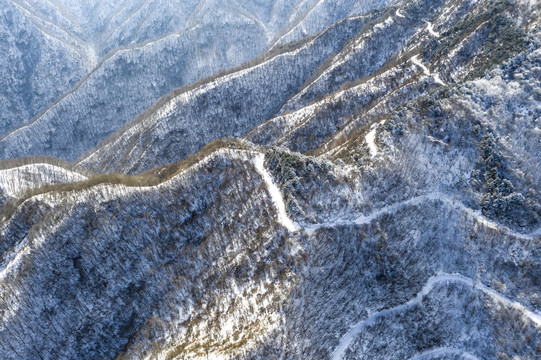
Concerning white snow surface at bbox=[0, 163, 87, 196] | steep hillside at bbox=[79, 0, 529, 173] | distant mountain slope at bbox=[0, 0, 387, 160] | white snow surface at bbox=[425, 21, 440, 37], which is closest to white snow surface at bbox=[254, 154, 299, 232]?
steep hillside at bbox=[79, 0, 529, 173]

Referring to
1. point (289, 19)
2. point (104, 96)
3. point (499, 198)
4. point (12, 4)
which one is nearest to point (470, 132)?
point (499, 198)

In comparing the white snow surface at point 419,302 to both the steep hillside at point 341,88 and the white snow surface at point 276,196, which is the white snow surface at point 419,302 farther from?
the steep hillside at point 341,88

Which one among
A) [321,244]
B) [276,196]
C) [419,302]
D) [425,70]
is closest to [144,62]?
[425,70]

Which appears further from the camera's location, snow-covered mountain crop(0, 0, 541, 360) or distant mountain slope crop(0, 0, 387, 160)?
distant mountain slope crop(0, 0, 387, 160)

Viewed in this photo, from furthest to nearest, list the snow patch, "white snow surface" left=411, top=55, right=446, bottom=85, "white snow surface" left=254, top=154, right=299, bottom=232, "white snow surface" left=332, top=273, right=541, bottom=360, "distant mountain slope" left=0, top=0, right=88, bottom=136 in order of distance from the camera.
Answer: "distant mountain slope" left=0, top=0, right=88, bottom=136, "white snow surface" left=411, top=55, right=446, bottom=85, the snow patch, "white snow surface" left=254, top=154, right=299, bottom=232, "white snow surface" left=332, top=273, right=541, bottom=360

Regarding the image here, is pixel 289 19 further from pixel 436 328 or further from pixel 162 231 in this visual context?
pixel 436 328

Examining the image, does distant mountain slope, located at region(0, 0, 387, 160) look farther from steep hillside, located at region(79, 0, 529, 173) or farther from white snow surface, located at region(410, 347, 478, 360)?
white snow surface, located at region(410, 347, 478, 360)

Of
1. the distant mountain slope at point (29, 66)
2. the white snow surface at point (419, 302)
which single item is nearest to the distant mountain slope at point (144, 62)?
the distant mountain slope at point (29, 66)
